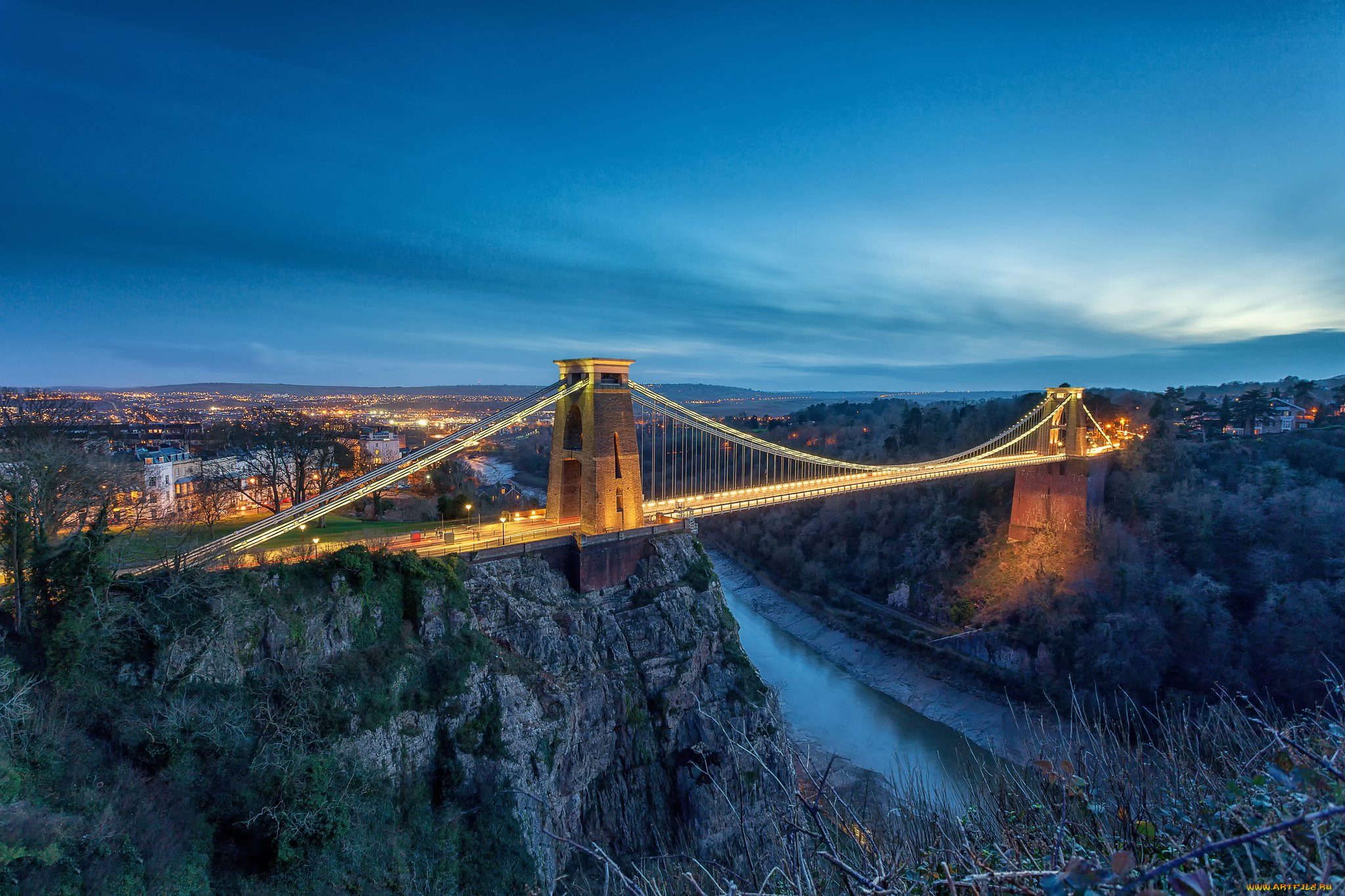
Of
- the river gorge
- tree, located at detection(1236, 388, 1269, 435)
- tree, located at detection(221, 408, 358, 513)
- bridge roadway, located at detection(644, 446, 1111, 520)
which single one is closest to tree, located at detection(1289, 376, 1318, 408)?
tree, located at detection(1236, 388, 1269, 435)

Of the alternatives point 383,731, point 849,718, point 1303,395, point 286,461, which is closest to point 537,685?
point 383,731

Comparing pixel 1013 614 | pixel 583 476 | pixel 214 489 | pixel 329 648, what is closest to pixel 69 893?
pixel 329 648

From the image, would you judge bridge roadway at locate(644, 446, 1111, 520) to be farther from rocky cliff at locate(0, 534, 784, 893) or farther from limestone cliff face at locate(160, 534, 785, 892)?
rocky cliff at locate(0, 534, 784, 893)

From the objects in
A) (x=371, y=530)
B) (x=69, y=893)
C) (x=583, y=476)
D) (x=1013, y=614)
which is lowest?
(x=1013, y=614)

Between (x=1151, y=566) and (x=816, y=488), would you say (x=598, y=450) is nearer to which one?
(x=816, y=488)

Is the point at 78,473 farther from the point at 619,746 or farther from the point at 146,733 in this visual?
the point at 619,746

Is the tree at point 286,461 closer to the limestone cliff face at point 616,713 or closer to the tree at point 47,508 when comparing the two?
the tree at point 47,508
